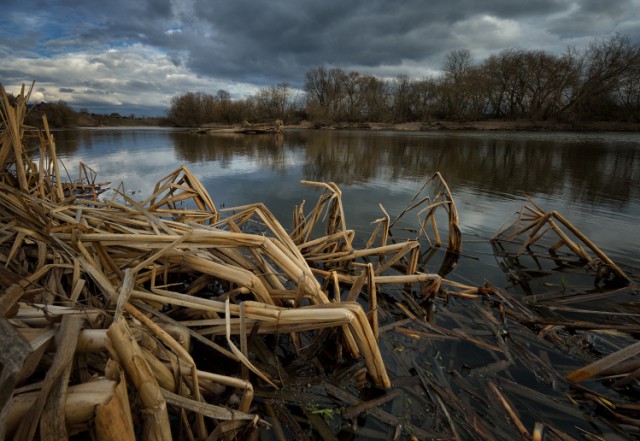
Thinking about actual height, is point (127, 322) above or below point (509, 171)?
below

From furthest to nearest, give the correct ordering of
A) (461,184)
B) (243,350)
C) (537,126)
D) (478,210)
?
(537,126) < (461,184) < (478,210) < (243,350)

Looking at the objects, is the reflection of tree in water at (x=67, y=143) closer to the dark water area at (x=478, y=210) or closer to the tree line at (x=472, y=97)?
the dark water area at (x=478, y=210)

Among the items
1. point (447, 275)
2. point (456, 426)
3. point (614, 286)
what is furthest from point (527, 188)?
point (456, 426)

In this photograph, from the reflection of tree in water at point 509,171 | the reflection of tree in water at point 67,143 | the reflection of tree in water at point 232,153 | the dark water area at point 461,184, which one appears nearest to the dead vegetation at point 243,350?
the dark water area at point 461,184

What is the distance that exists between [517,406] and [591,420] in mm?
498

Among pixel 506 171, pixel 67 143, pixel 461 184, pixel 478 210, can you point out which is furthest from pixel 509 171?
pixel 67 143

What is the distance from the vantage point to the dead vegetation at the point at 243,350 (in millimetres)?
1176

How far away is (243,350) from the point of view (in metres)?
1.89

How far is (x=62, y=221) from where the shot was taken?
237 cm

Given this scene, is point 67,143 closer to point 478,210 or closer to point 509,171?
point 478,210

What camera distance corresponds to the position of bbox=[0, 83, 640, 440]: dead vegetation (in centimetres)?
118

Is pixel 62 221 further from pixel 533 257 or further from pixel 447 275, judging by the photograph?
pixel 533 257

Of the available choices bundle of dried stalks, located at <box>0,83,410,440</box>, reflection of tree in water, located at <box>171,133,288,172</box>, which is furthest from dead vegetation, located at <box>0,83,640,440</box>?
reflection of tree in water, located at <box>171,133,288,172</box>

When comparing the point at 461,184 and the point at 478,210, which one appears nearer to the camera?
the point at 478,210
